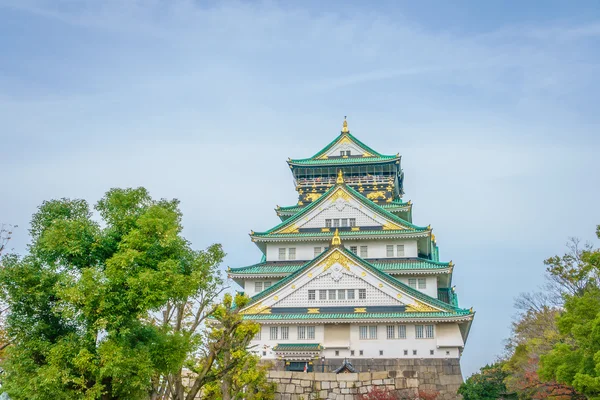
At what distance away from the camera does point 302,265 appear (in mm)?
45125

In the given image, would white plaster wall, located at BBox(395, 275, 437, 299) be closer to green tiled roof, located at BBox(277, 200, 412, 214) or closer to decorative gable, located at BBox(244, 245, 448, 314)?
decorative gable, located at BBox(244, 245, 448, 314)

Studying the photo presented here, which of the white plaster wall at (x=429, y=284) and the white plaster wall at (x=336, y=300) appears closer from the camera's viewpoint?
the white plaster wall at (x=336, y=300)

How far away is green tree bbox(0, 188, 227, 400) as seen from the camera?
60.8 feet

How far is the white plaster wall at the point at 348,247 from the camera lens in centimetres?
4609

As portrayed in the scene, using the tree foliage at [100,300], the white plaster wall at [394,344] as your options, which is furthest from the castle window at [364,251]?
the tree foliage at [100,300]

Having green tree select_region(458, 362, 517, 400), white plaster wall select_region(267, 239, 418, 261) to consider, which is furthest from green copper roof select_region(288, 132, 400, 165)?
green tree select_region(458, 362, 517, 400)

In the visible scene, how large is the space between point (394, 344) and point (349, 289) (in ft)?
14.9

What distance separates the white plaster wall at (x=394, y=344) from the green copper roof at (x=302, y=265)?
5.42m

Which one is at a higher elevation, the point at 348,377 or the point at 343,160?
the point at 343,160

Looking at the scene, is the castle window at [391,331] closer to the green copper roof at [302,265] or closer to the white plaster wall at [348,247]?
the green copper roof at [302,265]

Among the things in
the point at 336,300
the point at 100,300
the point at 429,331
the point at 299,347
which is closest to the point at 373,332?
the point at 336,300

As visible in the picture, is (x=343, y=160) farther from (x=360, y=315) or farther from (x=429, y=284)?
(x=360, y=315)

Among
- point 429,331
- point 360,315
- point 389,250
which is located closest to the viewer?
point 429,331

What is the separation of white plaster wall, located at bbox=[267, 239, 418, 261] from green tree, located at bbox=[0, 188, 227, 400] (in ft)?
86.8
